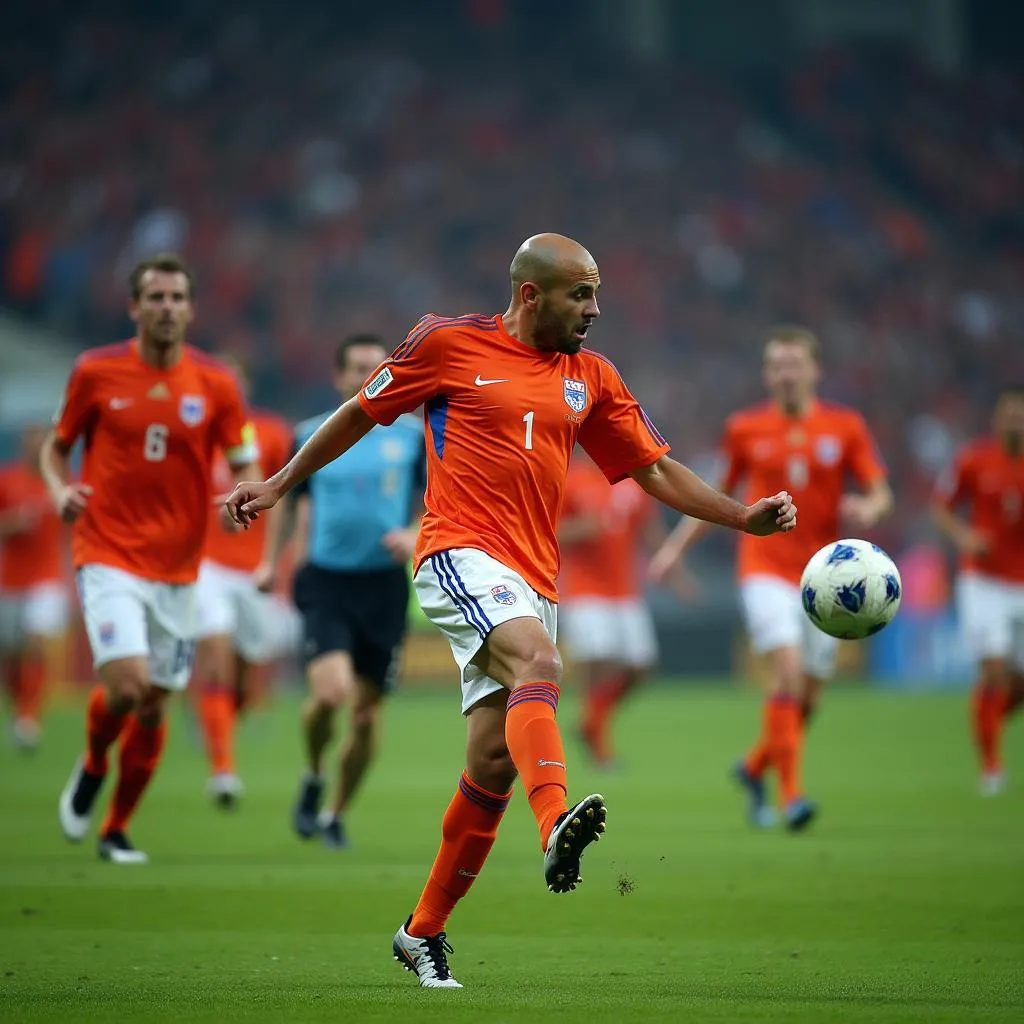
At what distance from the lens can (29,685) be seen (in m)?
17.1

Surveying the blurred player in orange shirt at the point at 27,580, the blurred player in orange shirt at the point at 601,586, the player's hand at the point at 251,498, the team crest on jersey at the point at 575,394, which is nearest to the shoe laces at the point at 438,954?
A: the player's hand at the point at 251,498

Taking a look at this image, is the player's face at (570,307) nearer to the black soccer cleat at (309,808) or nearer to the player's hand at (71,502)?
the player's hand at (71,502)

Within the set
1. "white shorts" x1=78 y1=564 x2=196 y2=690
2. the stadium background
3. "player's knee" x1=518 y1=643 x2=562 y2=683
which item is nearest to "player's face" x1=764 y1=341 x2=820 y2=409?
"white shorts" x1=78 y1=564 x2=196 y2=690

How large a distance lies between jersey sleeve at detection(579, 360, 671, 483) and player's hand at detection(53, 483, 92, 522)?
266cm

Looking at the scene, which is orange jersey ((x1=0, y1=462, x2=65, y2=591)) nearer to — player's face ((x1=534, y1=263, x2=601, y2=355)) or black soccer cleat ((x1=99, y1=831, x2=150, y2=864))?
black soccer cleat ((x1=99, y1=831, x2=150, y2=864))

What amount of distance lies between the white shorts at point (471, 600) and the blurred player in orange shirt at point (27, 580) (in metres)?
12.2

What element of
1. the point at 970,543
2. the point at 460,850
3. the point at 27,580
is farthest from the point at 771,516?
the point at 27,580

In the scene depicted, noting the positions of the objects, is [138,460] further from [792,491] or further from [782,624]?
[792,491]

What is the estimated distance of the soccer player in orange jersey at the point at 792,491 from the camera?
34.3 feet

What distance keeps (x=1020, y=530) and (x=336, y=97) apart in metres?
20.5

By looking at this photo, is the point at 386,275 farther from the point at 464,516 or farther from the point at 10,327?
the point at 464,516

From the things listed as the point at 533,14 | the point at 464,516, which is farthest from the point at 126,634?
the point at 533,14

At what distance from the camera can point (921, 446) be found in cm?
2877

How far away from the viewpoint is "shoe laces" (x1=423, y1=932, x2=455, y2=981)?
214 inches
